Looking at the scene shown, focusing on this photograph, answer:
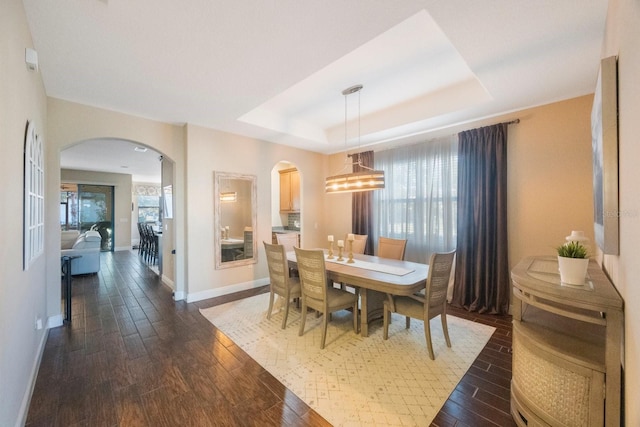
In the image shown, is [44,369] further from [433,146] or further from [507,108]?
[507,108]

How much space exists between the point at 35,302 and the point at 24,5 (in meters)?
2.25

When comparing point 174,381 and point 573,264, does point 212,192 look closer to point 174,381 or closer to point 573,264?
point 174,381

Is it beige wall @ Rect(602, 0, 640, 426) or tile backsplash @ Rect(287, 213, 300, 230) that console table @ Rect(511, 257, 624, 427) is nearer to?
beige wall @ Rect(602, 0, 640, 426)

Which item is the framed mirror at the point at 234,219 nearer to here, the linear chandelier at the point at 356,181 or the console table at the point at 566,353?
the linear chandelier at the point at 356,181

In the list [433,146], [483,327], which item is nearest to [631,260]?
[483,327]

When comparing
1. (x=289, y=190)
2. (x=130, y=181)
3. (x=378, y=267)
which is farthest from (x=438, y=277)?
(x=130, y=181)

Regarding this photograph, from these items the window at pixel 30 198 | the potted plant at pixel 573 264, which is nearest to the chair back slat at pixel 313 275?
the potted plant at pixel 573 264

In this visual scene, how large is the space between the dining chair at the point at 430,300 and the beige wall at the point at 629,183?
1.13m

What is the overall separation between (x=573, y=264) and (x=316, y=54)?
2256mm

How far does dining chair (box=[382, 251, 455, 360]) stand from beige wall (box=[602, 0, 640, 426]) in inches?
44.4

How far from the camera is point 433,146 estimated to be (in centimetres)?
404

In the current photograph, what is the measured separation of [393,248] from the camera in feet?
12.0

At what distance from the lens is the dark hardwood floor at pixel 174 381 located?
1.71 m

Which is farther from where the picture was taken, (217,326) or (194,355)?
(217,326)
